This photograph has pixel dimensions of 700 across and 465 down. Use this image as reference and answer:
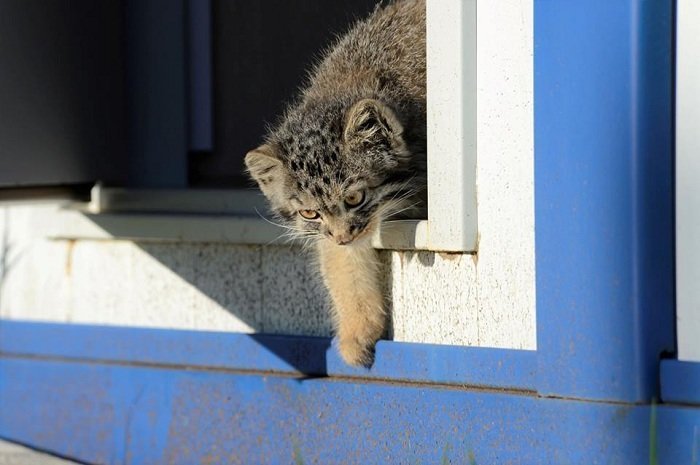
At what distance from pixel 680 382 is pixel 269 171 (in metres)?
1.55

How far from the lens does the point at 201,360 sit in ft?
14.4

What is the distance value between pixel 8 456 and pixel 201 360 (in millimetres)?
939

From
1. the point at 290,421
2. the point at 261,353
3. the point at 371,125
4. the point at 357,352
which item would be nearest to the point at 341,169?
the point at 371,125

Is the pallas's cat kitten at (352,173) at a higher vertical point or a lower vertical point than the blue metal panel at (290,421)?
higher

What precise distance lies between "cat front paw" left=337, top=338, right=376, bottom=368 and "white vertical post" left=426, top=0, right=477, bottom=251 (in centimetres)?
48

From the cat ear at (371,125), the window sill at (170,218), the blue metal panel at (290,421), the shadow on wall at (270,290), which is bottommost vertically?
the blue metal panel at (290,421)

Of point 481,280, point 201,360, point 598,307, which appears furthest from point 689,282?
point 201,360

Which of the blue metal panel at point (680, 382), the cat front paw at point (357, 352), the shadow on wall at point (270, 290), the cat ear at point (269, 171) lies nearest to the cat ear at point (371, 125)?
the cat ear at point (269, 171)

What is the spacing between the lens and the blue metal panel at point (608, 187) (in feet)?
10.4

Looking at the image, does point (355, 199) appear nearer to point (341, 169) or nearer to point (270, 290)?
point (341, 169)

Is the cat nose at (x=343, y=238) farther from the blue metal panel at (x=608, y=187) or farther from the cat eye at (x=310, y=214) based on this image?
the blue metal panel at (x=608, y=187)

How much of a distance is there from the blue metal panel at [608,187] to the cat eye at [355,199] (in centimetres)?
67

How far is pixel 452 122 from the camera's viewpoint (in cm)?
361

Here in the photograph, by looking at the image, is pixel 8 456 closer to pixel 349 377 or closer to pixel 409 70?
pixel 349 377
